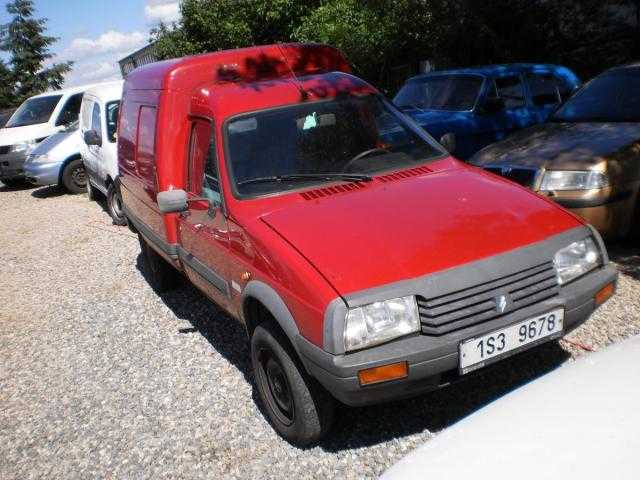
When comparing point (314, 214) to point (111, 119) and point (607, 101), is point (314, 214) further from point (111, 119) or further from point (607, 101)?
point (111, 119)

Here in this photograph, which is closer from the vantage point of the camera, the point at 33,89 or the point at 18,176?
the point at 18,176

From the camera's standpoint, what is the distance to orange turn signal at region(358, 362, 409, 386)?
8.11 ft

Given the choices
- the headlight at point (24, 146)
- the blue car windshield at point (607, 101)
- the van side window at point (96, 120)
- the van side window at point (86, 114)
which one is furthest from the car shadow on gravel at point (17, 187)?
the blue car windshield at point (607, 101)

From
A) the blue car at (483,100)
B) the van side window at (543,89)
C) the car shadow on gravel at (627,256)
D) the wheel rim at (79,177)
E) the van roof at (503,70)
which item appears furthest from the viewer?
the wheel rim at (79,177)

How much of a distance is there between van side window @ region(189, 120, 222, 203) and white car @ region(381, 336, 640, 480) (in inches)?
83.6

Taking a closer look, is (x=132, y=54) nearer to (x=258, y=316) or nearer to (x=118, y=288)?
(x=118, y=288)

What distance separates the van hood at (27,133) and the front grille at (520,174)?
441 inches

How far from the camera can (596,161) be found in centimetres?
460

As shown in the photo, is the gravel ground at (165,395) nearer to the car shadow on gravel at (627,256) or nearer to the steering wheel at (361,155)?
the car shadow on gravel at (627,256)

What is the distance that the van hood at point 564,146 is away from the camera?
4691 mm

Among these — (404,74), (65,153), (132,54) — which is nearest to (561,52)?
(404,74)

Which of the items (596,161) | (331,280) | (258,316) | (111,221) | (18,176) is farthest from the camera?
(18,176)

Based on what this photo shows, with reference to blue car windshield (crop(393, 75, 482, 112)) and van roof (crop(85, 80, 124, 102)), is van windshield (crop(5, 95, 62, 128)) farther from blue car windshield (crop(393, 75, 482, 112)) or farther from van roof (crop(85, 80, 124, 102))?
blue car windshield (crop(393, 75, 482, 112))

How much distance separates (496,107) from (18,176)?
11.2 meters
